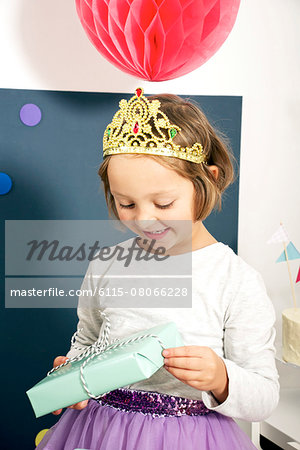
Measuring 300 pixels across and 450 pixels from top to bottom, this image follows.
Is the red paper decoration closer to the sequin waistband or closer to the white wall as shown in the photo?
the white wall

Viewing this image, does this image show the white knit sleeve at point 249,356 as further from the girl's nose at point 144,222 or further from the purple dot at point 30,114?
the purple dot at point 30,114

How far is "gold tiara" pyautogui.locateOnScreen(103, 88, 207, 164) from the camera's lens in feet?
2.57

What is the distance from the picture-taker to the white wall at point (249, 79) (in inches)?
51.3

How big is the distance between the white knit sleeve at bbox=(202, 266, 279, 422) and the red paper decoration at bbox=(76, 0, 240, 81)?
19.6 inches

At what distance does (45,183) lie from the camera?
134cm

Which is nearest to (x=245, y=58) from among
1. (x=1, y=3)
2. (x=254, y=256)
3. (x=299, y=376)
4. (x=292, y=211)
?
(x=292, y=211)

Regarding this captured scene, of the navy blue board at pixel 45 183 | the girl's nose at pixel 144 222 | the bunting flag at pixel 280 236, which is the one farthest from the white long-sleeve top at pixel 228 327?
the navy blue board at pixel 45 183

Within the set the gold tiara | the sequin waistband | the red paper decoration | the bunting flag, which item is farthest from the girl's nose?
the bunting flag

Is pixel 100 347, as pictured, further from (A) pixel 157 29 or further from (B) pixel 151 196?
(A) pixel 157 29

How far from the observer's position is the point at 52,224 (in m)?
1.35

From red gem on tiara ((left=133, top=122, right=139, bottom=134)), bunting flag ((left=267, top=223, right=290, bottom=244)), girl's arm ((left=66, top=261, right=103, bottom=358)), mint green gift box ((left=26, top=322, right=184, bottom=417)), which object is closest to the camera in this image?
mint green gift box ((left=26, top=322, right=184, bottom=417))

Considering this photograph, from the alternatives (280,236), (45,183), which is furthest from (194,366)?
(45,183)

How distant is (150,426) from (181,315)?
0.18 m

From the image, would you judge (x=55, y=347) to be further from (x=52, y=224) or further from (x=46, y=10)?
(x=46, y=10)
